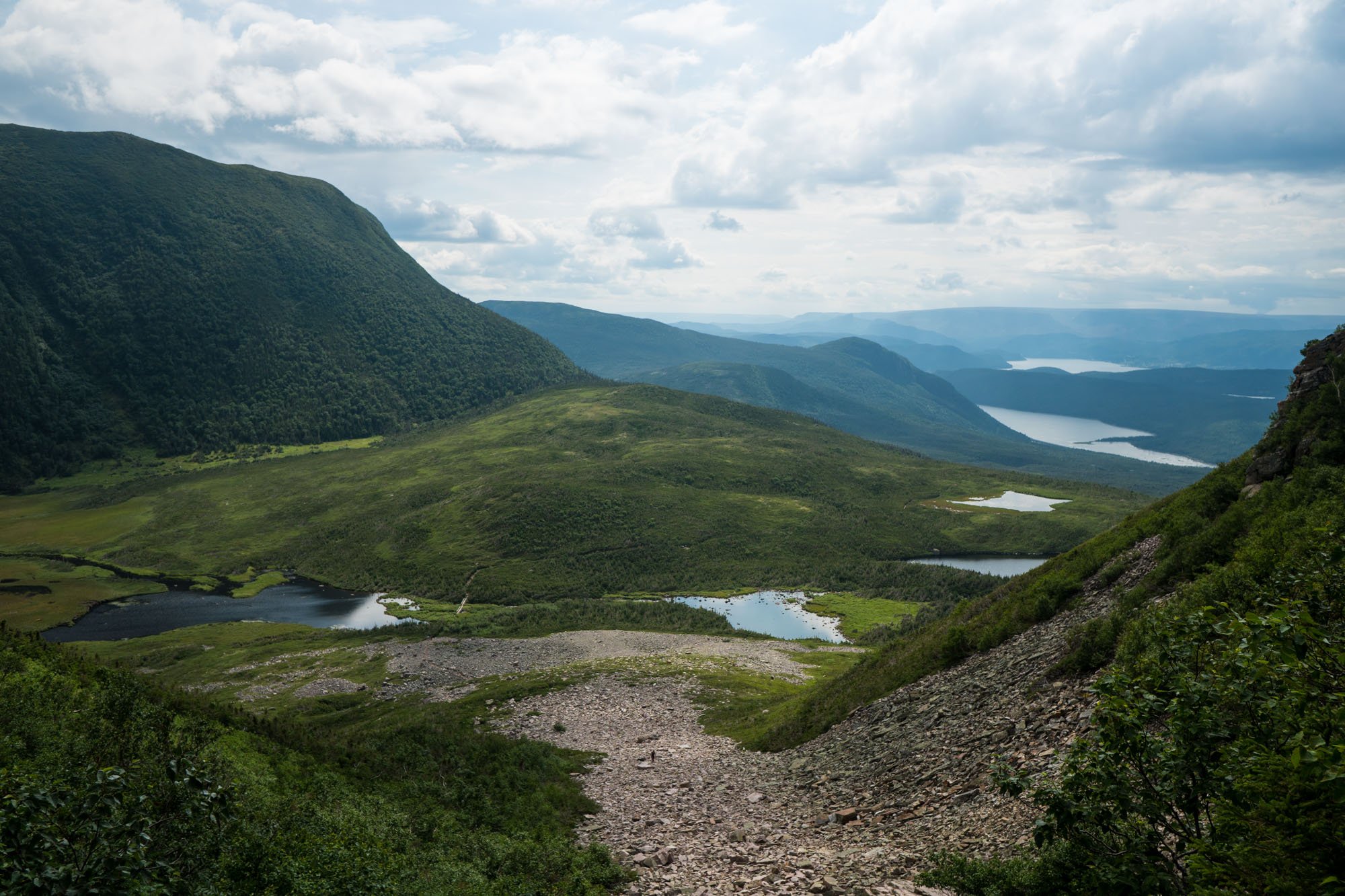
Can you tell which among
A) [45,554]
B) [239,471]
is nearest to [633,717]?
[45,554]

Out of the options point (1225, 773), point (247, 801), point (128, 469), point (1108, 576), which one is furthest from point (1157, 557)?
point (128, 469)

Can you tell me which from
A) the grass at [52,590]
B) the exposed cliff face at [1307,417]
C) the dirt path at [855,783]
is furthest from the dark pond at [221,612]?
the exposed cliff face at [1307,417]

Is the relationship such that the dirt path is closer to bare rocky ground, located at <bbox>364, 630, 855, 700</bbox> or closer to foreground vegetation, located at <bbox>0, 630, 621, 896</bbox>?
foreground vegetation, located at <bbox>0, 630, 621, 896</bbox>

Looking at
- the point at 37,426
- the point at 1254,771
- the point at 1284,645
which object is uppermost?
the point at 1284,645

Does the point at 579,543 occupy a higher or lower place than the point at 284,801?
lower

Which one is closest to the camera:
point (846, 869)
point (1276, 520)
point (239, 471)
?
point (846, 869)

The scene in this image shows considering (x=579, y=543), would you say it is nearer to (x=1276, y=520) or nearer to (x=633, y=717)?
(x=633, y=717)

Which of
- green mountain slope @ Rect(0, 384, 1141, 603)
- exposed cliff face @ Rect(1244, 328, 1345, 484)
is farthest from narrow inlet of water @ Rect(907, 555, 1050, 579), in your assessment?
→ exposed cliff face @ Rect(1244, 328, 1345, 484)

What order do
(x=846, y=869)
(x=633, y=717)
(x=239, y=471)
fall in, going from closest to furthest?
(x=846, y=869) → (x=633, y=717) → (x=239, y=471)
